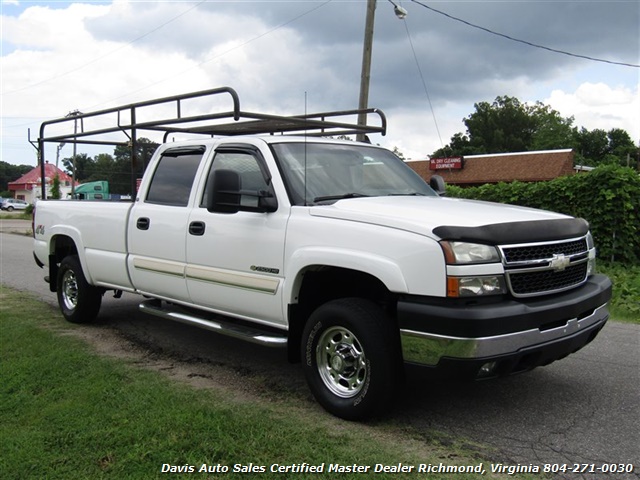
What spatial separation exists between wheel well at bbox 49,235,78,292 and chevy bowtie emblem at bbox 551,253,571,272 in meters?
5.73

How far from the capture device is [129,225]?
6.00 meters

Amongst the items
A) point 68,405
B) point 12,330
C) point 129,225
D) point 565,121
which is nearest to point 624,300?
point 129,225

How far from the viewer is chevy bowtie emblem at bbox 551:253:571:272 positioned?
3.90 m

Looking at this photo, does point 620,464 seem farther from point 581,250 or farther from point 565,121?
point 565,121

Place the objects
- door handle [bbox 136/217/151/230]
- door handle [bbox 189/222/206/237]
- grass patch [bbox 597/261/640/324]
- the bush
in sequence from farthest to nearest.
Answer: the bush < grass patch [bbox 597/261/640/324] < door handle [bbox 136/217/151/230] < door handle [bbox 189/222/206/237]

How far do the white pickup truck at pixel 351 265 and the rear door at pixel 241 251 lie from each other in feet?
0.04

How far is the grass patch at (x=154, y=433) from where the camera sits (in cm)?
339

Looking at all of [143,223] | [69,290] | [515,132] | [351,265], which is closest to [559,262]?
[351,265]

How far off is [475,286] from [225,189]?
6.52ft

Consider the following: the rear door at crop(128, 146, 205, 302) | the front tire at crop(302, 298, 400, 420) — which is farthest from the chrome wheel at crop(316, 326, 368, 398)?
the rear door at crop(128, 146, 205, 302)

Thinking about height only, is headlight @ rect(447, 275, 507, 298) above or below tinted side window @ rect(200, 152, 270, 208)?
below

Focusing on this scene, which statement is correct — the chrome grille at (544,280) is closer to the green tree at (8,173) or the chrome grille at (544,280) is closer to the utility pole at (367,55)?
the utility pole at (367,55)

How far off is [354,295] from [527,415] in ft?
4.82

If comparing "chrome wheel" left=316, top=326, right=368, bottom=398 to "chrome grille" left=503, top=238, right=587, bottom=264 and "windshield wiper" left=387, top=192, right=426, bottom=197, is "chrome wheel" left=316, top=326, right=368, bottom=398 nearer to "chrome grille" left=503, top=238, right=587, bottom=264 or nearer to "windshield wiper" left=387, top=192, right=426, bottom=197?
"chrome grille" left=503, top=238, right=587, bottom=264
